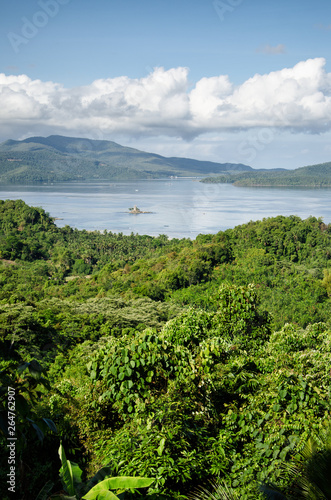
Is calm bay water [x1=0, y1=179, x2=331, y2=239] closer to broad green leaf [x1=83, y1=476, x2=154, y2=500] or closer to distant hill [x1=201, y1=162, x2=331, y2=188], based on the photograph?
distant hill [x1=201, y1=162, x2=331, y2=188]

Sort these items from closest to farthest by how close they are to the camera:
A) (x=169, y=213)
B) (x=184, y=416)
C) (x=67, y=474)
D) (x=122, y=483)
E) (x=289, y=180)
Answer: (x=122, y=483), (x=67, y=474), (x=184, y=416), (x=169, y=213), (x=289, y=180)

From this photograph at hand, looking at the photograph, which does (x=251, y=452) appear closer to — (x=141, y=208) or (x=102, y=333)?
(x=102, y=333)

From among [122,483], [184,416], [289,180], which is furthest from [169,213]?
[122,483]

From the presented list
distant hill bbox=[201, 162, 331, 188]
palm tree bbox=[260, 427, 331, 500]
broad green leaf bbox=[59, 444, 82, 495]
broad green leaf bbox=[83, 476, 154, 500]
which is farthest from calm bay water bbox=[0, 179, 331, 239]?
broad green leaf bbox=[83, 476, 154, 500]

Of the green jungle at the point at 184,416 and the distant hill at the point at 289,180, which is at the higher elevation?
the distant hill at the point at 289,180

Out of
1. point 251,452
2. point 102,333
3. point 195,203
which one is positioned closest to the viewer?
point 251,452

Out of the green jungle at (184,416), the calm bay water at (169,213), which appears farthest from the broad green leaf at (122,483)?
the calm bay water at (169,213)

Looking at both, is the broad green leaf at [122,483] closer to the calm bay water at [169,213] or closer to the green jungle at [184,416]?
the green jungle at [184,416]

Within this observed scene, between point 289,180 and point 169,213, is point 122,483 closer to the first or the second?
point 169,213

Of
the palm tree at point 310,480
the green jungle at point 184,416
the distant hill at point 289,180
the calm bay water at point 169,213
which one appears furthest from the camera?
the distant hill at point 289,180

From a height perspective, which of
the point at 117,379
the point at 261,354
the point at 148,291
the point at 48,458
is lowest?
the point at 148,291

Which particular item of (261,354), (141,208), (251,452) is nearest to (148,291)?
(261,354)
